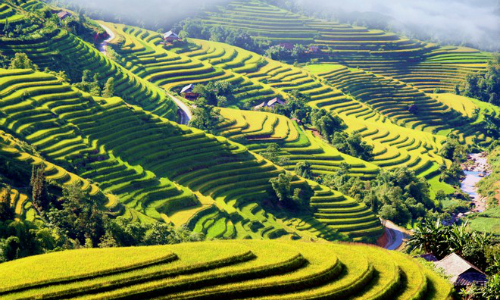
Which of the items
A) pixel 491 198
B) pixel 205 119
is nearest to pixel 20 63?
pixel 205 119

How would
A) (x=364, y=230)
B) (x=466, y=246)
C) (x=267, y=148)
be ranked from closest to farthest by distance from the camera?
(x=466, y=246) → (x=364, y=230) → (x=267, y=148)

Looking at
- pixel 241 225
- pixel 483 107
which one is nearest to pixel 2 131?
pixel 241 225

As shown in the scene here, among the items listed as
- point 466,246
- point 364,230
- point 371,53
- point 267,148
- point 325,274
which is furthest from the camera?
point 371,53

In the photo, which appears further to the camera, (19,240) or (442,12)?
(442,12)

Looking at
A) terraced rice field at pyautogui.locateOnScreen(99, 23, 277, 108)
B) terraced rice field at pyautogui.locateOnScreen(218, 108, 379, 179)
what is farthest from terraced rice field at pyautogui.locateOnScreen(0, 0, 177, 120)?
terraced rice field at pyautogui.locateOnScreen(99, 23, 277, 108)

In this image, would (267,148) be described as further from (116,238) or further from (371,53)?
(371,53)

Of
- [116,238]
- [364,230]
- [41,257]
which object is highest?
[41,257]

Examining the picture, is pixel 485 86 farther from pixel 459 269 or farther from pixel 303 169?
pixel 459 269

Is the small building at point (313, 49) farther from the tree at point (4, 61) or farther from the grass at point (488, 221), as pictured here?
the tree at point (4, 61)
